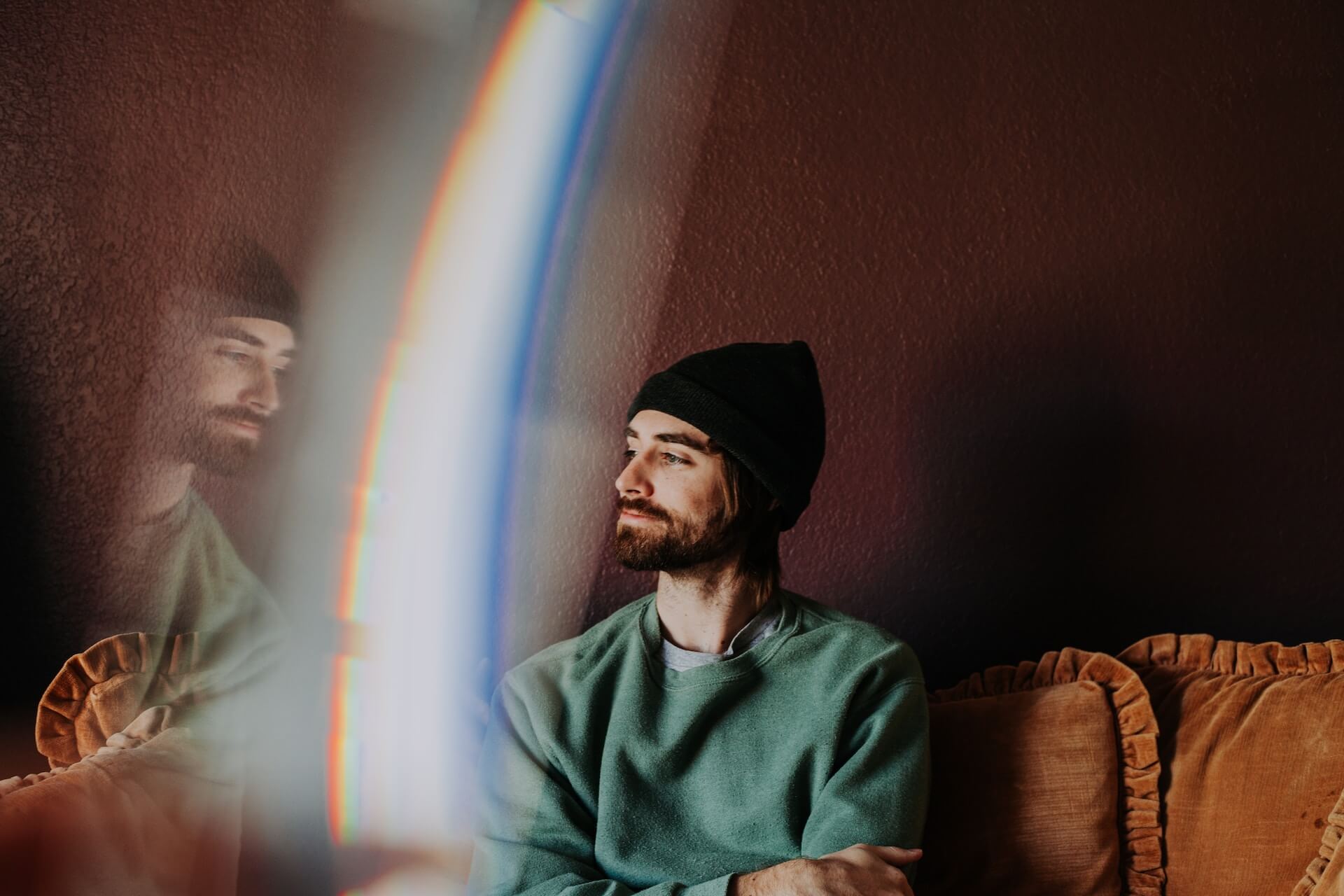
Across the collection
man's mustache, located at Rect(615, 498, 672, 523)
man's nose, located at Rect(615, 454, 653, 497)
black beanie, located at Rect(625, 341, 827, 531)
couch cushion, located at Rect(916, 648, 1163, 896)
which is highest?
black beanie, located at Rect(625, 341, 827, 531)

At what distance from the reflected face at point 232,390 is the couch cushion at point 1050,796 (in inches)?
39.8

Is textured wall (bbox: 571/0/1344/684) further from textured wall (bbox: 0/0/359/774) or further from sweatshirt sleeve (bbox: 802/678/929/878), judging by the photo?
textured wall (bbox: 0/0/359/774)

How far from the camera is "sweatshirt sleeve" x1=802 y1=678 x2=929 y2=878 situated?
1.23 meters

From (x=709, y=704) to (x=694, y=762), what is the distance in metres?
0.07

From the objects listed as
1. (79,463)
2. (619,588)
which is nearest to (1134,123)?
(619,588)

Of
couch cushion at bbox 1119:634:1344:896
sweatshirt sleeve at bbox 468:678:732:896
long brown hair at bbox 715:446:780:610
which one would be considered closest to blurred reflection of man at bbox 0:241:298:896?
sweatshirt sleeve at bbox 468:678:732:896

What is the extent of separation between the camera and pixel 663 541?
4.37 feet

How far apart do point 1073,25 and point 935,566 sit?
940 mm

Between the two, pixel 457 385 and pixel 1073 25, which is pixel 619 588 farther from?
pixel 1073 25

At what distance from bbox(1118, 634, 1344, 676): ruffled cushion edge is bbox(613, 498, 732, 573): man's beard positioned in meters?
0.70

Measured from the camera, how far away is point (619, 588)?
5.32 feet

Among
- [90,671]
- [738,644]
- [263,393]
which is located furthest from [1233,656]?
[90,671]

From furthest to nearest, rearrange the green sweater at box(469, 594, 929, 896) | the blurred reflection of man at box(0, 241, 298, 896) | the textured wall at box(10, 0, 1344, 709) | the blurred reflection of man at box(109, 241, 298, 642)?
the textured wall at box(10, 0, 1344, 709) → the blurred reflection of man at box(109, 241, 298, 642) → the green sweater at box(469, 594, 929, 896) → the blurred reflection of man at box(0, 241, 298, 896)

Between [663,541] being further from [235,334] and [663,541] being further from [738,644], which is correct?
[235,334]
